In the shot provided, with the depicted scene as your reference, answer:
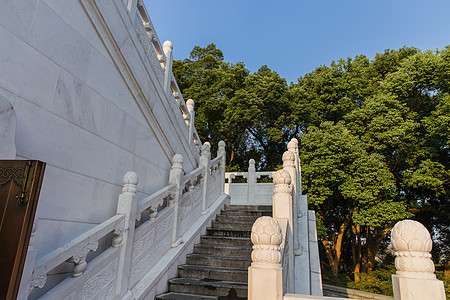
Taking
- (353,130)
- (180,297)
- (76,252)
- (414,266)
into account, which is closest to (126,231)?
(76,252)

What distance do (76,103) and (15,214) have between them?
2119mm

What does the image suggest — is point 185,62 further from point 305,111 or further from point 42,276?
point 42,276

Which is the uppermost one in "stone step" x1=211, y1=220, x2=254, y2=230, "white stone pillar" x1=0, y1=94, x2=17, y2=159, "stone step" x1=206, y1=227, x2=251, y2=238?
"white stone pillar" x1=0, y1=94, x2=17, y2=159

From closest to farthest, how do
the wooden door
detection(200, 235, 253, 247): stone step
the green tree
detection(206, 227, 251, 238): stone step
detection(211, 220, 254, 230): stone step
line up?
the wooden door → detection(200, 235, 253, 247): stone step → detection(206, 227, 251, 238): stone step → detection(211, 220, 254, 230): stone step → the green tree

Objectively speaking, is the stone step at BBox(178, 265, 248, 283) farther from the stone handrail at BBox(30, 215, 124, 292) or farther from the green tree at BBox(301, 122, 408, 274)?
the green tree at BBox(301, 122, 408, 274)

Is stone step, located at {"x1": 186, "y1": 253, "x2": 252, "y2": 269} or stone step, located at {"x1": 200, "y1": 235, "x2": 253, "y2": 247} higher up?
stone step, located at {"x1": 200, "y1": 235, "x2": 253, "y2": 247}

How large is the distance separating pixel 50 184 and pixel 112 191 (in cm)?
104

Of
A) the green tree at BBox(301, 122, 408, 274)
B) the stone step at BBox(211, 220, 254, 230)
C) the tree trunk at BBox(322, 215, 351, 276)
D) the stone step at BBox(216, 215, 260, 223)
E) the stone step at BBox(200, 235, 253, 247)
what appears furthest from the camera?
the tree trunk at BBox(322, 215, 351, 276)

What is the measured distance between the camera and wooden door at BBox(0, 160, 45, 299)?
152 cm

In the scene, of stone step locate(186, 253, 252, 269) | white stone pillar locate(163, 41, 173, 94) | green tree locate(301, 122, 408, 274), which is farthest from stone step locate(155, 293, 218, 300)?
green tree locate(301, 122, 408, 274)

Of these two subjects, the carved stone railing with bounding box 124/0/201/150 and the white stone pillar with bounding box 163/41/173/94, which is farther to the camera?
the white stone pillar with bounding box 163/41/173/94

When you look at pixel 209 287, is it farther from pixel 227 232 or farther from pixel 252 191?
pixel 252 191

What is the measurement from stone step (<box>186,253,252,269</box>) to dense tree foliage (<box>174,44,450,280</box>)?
8.43 meters

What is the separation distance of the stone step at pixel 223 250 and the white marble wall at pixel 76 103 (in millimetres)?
1531
